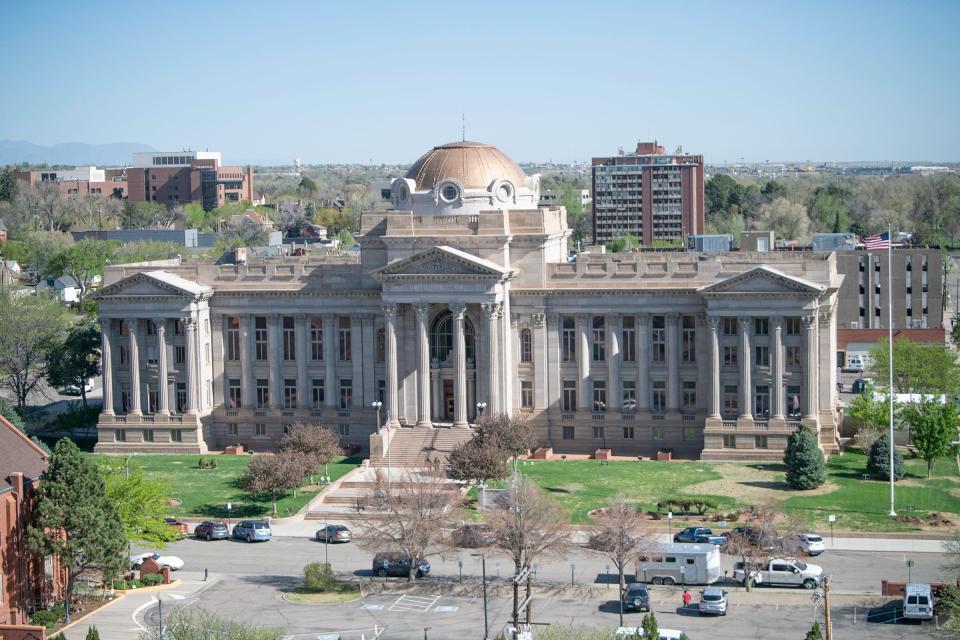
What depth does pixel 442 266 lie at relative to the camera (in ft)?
328

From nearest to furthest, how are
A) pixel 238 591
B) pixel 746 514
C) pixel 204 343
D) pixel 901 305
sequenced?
1. pixel 238 591
2. pixel 746 514
3. pixel 204 343
4. pixel 901 305

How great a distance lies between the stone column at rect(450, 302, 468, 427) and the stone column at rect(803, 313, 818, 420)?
21052mm

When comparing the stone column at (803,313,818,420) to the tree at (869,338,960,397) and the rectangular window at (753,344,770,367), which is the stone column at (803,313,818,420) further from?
the tree at (869,338,960,397)

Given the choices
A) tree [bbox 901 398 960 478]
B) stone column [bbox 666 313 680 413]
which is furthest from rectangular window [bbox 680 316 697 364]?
tree [bbox 901 398 960 478]

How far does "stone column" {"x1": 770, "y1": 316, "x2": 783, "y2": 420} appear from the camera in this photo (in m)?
97.2

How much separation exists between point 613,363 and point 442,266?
41.4ft

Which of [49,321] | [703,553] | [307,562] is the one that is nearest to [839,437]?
[703,553]

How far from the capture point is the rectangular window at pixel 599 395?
103 m

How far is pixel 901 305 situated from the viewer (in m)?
152

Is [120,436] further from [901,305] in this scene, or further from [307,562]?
[901,305]

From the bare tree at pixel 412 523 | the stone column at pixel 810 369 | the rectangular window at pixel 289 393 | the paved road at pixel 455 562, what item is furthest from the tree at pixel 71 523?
the stone column at pixel 810 369

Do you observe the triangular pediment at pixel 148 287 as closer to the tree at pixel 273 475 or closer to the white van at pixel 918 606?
the tree at pixel 273 475

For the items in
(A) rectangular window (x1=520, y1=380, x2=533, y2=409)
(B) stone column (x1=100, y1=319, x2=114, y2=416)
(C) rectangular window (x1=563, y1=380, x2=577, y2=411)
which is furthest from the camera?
(B) stone column (x1=100, y1=319, x2=114, y2=416)

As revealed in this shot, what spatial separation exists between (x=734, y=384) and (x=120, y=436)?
133ft
